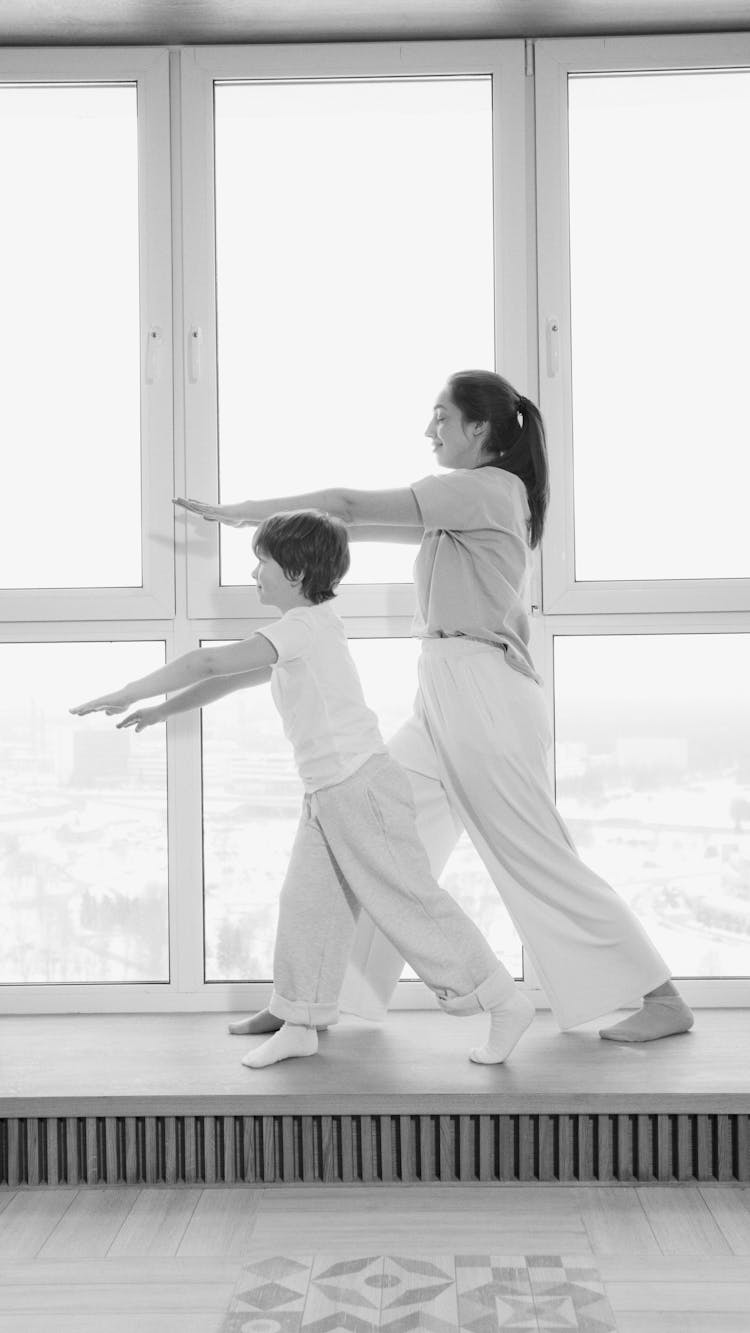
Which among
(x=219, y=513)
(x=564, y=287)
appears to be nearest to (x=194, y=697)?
(x=219, y=513)

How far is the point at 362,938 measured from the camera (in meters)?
2.46

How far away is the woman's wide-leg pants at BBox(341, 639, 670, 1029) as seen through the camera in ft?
7.72

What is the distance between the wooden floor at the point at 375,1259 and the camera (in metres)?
1.61

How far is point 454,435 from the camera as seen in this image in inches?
96.9

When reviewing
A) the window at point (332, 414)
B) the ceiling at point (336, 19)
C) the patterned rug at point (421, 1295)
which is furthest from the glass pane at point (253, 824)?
the ceiling at point (336, 19)

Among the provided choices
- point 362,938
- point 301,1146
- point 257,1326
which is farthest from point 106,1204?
point 362,938

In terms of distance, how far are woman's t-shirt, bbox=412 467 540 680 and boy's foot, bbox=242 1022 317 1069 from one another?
2.63 feet

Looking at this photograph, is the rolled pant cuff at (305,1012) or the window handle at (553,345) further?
the window handle at (553,345)

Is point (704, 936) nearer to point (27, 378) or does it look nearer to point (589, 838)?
point (589, 838)

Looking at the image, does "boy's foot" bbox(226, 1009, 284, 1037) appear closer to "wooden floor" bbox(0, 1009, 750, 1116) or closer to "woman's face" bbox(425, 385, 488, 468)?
"wooden floor" bbox(0, 1009, 750, 1116)

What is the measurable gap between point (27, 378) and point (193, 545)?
0.56 m

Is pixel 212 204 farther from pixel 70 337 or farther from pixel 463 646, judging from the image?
pixel 463 646

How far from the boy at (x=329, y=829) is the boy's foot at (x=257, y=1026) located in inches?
8.3

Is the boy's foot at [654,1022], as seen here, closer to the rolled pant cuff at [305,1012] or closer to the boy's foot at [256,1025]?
the rolled pant cuff at [305,1012]
